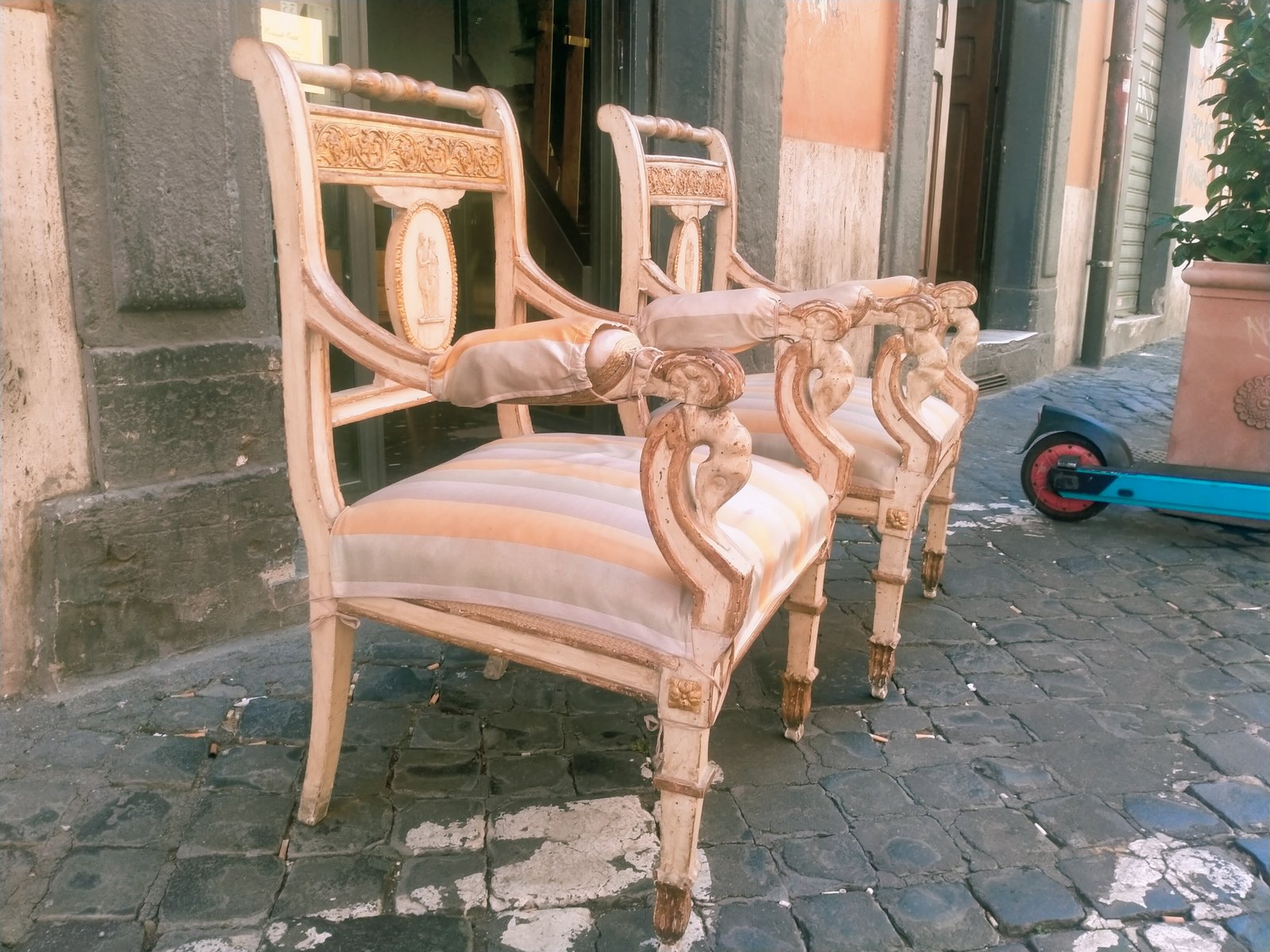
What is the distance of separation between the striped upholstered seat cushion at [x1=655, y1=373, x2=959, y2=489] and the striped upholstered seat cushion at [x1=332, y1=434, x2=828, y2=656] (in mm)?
511

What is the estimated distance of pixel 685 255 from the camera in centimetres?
276

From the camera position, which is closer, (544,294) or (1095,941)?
(1095,941)

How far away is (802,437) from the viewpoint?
6.69 feet

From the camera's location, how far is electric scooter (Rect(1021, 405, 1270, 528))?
340 cm

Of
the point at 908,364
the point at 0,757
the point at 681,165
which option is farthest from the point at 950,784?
the point at 908,364

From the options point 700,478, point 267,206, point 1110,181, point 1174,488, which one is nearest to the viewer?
point 700,478

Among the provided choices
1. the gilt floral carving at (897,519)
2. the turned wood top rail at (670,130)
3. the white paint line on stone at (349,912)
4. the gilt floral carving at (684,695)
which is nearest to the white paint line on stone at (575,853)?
the white paint line on stone at (349,912)

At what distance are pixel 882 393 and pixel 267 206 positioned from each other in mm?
1481

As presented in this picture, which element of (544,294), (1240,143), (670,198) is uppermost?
(1240,143)

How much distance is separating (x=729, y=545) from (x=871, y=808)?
0.84m

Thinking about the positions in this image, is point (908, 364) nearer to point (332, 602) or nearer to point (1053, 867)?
point (1053, 867)

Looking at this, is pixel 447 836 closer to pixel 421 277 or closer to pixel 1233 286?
pixel 421 277

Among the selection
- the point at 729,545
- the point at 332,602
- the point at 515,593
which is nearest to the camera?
the point at 729,545

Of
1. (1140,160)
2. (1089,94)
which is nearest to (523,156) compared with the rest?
(1089,94)
